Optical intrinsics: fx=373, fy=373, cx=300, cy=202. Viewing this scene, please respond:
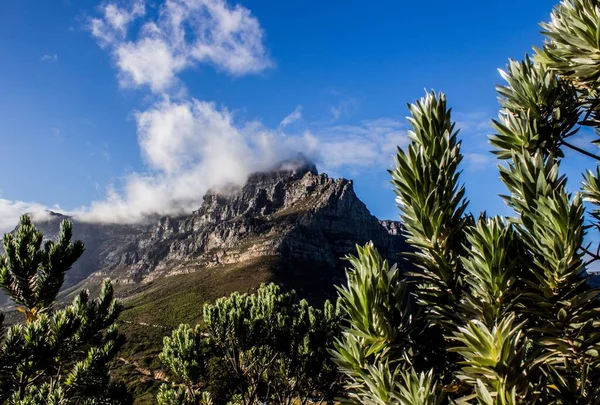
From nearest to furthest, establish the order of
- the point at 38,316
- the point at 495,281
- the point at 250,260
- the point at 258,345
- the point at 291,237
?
the point at 495,281 < the point at 38,316 < the point at 258,345 < the point at 250,260 < the point at 291,237

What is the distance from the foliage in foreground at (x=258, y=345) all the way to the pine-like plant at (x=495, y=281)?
561 inches

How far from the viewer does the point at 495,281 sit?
1.68 metres

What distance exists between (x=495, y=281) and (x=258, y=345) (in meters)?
17.4

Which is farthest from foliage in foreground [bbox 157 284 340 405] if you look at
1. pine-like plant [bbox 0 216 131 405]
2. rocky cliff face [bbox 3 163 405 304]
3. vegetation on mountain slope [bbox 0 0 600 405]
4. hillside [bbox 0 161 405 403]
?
rocky cliff face [bbox 3 163 405 304]

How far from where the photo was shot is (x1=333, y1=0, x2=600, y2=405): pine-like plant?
5.08 ft

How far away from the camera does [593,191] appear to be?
2.19 metres

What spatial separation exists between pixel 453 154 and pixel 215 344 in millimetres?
17915

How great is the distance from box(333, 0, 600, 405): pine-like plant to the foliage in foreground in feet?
46.8

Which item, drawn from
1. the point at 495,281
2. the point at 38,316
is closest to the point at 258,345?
the point at 38,316

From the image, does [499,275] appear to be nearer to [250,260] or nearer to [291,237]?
[250,260]

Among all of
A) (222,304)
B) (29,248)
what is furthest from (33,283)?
(222,304)

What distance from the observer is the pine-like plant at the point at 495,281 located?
155 cm

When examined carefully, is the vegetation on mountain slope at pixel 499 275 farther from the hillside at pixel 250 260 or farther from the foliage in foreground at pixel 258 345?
the hillside at pixel 250 260

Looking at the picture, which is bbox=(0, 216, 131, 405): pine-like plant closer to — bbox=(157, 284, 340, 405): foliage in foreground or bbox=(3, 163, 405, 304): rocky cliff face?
bbox=(157, 284, 340, 405): foliage in foreground
